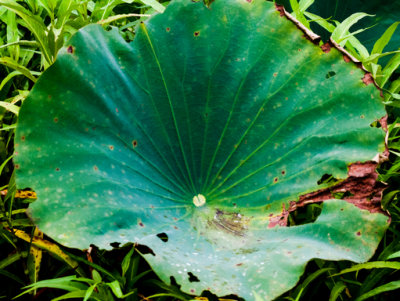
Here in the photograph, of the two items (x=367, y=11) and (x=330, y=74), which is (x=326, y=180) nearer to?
(x=330, y=74)

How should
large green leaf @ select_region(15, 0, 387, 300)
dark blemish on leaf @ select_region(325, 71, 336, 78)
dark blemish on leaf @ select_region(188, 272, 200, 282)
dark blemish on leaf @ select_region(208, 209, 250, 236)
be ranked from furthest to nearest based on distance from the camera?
1. dark blemish on leaf @ select_region(325, 71, 336, 78)
2. dark blemish on leaf @ select_region(208, 209, 250, 236)
3. large green leaf @ select_region(15, 0, 387, 300)
4. dark blemish on leaf @ select_region(188, 272, 200, 282)

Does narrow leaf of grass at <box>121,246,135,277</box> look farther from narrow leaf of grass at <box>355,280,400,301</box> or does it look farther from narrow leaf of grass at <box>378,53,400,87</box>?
Result: narrow leaf of grass at <box>378,53,400,87</box>

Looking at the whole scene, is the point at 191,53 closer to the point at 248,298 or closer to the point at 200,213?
the point at 200,213

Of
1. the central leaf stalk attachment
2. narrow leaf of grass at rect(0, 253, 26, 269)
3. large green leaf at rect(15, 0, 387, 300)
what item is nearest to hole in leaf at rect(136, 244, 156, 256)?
large green leaf at rect(15, 0, 387, 300)

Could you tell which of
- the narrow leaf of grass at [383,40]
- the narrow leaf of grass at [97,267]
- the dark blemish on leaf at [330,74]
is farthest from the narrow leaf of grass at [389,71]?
the narrow leaf of grass at [97,267]

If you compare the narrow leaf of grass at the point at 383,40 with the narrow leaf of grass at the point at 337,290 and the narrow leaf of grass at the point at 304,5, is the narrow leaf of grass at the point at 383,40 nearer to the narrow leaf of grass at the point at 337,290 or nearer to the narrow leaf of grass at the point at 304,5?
the narrow leaf of grass at the point at 304,5

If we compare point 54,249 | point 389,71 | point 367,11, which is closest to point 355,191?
point 389,71

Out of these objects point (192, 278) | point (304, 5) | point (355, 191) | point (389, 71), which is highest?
point (304, 5)
